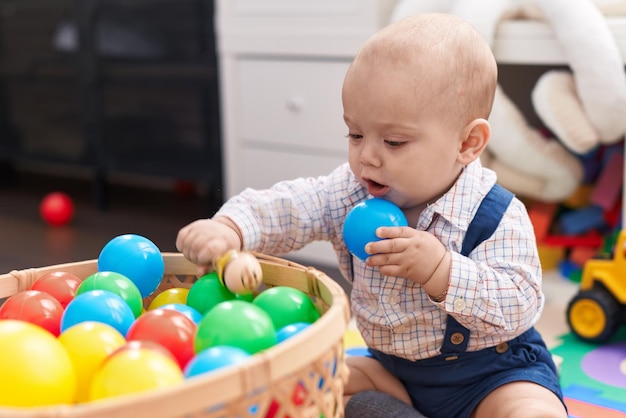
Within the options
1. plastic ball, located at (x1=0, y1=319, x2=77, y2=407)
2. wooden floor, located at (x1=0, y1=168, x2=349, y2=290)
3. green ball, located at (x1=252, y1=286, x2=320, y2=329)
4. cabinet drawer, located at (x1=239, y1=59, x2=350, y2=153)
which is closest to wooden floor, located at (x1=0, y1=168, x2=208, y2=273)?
wooden floor, located at (x1=0, y1=168, x2=349, y2=290)

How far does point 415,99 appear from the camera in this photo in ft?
2.68

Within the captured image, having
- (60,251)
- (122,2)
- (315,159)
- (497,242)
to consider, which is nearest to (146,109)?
(122,2)

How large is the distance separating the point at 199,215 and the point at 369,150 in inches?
57.9

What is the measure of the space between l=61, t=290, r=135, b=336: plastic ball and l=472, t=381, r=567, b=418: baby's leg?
0.39 m

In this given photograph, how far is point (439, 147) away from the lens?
0.84m

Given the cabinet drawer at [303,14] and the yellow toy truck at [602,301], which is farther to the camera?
the cabinet drawer at [303,14]

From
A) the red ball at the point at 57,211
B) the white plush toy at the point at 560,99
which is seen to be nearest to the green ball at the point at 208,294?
the white plush toy at the point at 560,99

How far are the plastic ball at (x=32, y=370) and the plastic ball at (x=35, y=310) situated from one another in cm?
15

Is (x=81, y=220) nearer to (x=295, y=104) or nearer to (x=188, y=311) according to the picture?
(x=295, y=104)

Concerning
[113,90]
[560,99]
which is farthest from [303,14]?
[113,90]

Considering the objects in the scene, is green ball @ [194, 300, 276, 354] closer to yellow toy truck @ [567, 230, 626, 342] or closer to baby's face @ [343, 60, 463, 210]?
baby's face @ [343, 60, 463, 210]

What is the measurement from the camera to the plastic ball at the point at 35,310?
30.4 inches

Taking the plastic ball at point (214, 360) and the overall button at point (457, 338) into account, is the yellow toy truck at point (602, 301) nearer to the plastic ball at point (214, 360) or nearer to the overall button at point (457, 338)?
the overall button at point (457, 338)

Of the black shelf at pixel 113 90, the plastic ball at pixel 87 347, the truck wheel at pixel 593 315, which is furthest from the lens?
the black shelf at pixel 113 90
